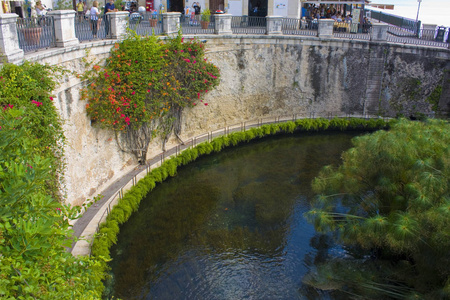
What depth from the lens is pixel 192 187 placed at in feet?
49.3

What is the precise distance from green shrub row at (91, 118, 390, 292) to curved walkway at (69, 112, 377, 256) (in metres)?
0.30

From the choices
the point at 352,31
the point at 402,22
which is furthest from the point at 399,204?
the point at 402,22

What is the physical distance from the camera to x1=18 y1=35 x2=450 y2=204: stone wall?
19469 millimetres

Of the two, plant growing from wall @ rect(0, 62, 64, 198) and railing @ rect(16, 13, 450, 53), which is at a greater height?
railing @ rect(16, 13, 450, 53)

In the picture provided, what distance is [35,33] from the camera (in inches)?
447

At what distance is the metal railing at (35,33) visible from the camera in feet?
36.3

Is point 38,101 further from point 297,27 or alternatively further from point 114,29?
point 297,27

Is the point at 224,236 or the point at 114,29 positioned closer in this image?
the point at 224,236

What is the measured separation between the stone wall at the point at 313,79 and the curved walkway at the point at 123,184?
0.30m

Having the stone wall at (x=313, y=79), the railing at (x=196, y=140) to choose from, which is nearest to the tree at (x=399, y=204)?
the railing at (x=196, y=140)

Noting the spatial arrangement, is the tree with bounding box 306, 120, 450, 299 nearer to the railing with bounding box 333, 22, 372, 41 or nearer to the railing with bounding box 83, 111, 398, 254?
the railing with bounding box 83, 111, 398, 254

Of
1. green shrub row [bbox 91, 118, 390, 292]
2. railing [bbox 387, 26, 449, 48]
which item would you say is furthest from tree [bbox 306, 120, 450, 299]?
railing [bbox 387, 26, 449, 48]

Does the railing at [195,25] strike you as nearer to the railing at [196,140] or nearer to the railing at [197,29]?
the railing at [197,29]

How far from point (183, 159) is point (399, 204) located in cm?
851
